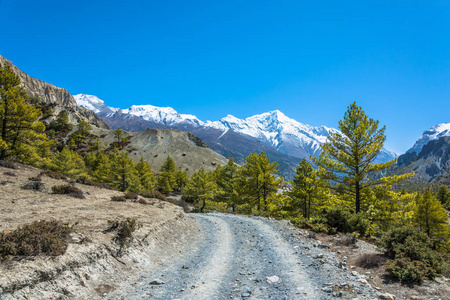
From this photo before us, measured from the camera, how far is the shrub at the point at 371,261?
29.1ft

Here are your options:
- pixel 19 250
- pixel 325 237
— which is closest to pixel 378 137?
pixel 325 237

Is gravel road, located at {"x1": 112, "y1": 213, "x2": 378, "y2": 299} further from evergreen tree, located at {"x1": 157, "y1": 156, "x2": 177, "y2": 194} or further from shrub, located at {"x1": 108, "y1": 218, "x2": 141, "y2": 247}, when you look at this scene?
evergreen tree, located at {"x1": 157, "y1": 156, "x2": 177, "y2": 194}

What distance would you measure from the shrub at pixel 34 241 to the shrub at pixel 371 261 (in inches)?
430

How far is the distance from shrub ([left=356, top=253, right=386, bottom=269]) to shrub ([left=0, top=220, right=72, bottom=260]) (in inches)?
430

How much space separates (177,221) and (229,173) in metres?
28.5

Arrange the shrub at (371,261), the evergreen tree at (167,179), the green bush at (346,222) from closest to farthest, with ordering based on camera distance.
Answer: the shrub at (371,261), the green bush at (346,222), the evergreen tree at (167,179)

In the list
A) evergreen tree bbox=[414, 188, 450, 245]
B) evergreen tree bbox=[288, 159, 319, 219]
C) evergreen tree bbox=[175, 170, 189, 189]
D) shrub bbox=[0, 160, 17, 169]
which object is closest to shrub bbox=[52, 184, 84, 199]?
shrub bbox=[0, 160, 17, 169]

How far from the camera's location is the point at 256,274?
904 cm

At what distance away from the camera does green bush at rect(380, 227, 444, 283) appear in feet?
23.8

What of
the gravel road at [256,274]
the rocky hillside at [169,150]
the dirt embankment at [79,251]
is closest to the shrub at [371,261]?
the gravel road at [256,274]

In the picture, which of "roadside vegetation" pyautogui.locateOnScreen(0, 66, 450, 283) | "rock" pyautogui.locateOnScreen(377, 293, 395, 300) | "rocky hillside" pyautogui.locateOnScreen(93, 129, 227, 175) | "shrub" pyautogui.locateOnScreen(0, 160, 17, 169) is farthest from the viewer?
"rocky hillside" pyautogui.locateOnScreen(93, 129, 227, 175)

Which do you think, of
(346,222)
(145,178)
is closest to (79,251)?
(346,222)

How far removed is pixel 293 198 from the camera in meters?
28.1

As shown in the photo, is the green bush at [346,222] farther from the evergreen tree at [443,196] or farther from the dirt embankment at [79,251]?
the evergreen tree at [443,196]
